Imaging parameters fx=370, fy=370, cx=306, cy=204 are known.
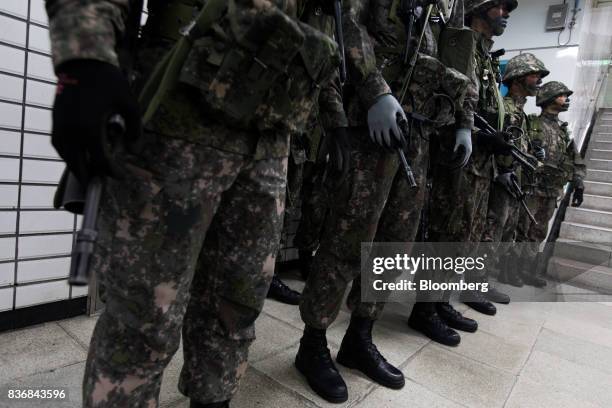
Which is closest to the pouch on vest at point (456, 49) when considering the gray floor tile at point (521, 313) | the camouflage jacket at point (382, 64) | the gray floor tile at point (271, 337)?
the camouflage jacket at point (382, 64)

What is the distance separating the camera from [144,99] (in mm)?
730

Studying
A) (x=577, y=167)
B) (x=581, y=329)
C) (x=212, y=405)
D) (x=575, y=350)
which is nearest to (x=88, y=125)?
(x=212, y=405)

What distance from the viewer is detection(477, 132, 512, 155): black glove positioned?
2412mm

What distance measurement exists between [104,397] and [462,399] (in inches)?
53.6

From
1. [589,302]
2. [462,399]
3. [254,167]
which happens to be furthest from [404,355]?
[589,302]

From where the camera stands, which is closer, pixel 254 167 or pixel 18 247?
pixel 254 167

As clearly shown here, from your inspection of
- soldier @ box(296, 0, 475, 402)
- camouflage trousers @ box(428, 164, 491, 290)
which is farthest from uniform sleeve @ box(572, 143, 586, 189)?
soldier @ box(296, 0, 475, 402)

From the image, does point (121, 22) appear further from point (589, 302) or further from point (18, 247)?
point (589, 302)

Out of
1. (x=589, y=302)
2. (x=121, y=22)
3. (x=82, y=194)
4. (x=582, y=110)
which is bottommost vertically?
(x=589, y=302)

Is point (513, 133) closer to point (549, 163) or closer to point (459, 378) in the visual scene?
point (549, 163)

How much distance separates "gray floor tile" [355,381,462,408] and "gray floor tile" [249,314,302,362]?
1.58 feet

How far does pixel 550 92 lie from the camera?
14.1 feet

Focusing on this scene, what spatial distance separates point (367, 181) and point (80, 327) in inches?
56.6

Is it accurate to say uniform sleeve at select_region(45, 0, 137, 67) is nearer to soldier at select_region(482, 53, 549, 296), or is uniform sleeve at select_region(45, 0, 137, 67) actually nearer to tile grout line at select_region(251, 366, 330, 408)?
tile grout line at select_region(251, 366, 330, 408)
